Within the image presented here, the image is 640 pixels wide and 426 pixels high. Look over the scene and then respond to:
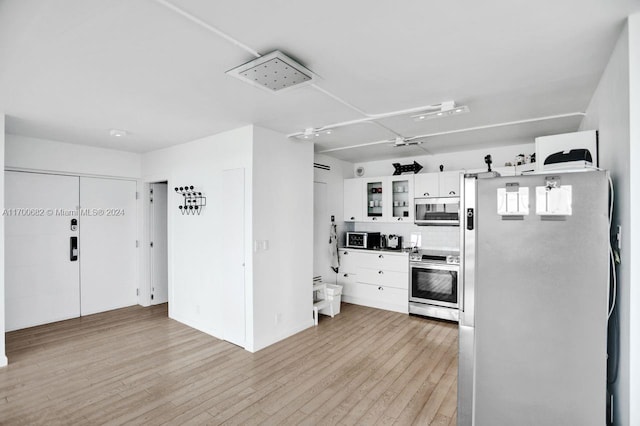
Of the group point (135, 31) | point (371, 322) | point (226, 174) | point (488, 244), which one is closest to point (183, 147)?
point (226, 174)

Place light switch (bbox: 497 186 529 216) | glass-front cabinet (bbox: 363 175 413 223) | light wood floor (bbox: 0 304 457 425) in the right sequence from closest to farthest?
light switch (bbox: 497 186 529 216) → light wood floor (bbox: 0 304 457 425) → glass-front cabinet (bbox: 363 175 413 223)

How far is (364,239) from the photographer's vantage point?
5.69 metres

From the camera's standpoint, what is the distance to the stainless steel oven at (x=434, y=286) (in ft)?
15.5

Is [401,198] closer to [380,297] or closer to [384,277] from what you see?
[384,277]

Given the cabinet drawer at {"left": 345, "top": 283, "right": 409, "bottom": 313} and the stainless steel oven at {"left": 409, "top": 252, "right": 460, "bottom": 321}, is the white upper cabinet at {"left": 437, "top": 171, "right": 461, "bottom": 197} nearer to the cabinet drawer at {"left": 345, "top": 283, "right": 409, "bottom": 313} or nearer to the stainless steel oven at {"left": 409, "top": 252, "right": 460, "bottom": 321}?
the stainless steel oven at {"left": 409, "top": 252, "right": 460, "bottom": 321}

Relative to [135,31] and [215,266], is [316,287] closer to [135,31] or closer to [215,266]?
[215,266]

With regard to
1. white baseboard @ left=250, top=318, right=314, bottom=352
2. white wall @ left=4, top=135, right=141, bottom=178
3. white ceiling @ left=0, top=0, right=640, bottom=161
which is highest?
white ceiling @ left=0, top=0, right=640, bottom=161

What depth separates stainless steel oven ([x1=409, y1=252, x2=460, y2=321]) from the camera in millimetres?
4723

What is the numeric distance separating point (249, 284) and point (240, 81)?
7.29ft

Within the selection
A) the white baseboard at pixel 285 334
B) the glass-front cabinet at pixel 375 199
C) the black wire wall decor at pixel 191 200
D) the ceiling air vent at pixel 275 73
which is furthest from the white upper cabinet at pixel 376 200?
the ceiling air vent at pixel 275 73

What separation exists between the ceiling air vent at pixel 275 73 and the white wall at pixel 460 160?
3.68 meters

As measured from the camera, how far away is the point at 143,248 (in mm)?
5469

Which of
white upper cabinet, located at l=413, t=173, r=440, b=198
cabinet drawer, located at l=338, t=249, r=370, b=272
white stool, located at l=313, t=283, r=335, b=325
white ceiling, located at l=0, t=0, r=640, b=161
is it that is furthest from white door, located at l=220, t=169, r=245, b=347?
white upper cabinet, located at l=413, t=173, r=440, b=198

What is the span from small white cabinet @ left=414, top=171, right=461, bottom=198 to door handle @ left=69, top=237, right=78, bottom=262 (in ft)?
17.4
